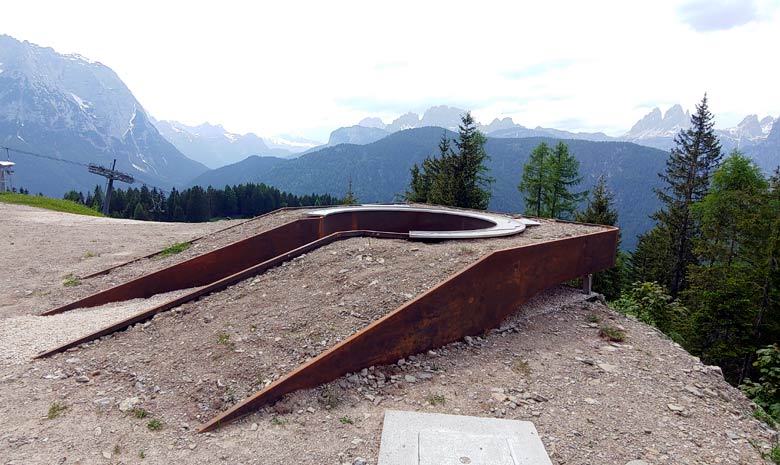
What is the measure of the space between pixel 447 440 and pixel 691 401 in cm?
359

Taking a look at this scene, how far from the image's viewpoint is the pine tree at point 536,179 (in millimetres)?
29875

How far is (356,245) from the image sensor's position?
27.2ft

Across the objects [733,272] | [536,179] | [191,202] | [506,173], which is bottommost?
[191,202]

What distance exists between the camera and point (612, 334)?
23.2ft

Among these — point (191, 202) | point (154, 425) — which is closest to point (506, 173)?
point (191, 202)

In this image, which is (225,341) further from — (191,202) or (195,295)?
(191,202)

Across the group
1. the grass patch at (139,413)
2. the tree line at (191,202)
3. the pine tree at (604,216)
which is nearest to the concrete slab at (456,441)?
the grass patch at (139,413)

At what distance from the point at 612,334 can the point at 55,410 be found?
819 centimetres

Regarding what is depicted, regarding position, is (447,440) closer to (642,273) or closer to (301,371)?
(301,371)

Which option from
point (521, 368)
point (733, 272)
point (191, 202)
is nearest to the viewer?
point (521, 368)

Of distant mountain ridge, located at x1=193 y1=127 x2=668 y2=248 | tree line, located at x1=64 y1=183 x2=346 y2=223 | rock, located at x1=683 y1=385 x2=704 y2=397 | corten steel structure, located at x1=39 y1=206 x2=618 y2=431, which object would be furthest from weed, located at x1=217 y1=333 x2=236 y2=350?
distant mountain ridge, located at x1=193 y1=127 x2=668 y2=248

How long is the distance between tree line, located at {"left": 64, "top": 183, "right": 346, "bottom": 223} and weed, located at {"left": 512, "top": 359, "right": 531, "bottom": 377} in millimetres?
66232

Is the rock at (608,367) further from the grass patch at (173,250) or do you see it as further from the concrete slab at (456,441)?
the grass patch at (173,250)

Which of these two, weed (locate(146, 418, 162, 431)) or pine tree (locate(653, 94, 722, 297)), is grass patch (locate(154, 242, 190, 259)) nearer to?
weed (locate(146, 418, 162, 431))
